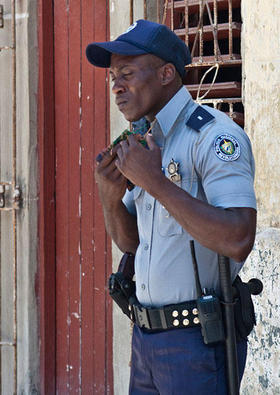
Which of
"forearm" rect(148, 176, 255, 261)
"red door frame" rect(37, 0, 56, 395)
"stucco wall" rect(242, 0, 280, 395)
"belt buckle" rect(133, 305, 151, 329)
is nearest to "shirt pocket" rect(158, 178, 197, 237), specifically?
"forearm" rect(148, 176, 255, 261)

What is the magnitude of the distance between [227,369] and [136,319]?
365 millimetres

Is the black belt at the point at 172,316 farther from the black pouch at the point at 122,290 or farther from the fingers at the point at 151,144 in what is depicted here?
the fingers at the point at 151,144

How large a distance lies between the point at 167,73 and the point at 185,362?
94cm

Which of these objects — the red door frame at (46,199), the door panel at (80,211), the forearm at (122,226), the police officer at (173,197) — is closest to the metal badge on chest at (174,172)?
the police officer at (173,197)

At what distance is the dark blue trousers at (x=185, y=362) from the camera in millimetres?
2312

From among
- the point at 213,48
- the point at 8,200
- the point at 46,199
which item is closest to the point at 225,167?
the point at 213,48

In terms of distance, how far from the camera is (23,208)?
506 cm

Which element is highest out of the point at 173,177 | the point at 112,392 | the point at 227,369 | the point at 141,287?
the point at 173,177

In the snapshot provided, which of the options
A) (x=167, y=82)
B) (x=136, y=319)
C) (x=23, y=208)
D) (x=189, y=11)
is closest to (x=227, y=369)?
(x=136, y=319)

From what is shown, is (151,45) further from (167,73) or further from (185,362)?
(185,362)

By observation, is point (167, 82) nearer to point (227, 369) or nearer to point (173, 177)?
point (173, 177)

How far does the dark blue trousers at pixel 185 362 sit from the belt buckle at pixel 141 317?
1.6 inches

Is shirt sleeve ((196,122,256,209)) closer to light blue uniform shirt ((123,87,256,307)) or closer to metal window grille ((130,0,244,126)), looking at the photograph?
light blue uniform shirt ((123,87,256,307))

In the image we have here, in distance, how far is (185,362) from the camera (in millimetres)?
2328
